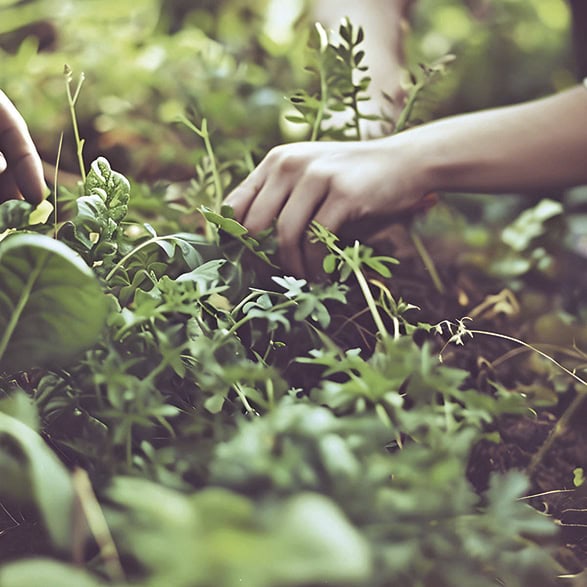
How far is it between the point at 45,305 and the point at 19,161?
0.28m

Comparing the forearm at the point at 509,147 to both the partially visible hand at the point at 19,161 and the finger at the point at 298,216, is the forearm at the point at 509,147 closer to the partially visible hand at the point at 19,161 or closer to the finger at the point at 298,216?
the finger at the point at 298,216

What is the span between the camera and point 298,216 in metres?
0.73

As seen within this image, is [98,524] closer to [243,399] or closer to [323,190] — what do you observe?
[243,399]

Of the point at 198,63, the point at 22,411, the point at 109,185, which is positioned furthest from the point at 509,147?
the point at 198,63

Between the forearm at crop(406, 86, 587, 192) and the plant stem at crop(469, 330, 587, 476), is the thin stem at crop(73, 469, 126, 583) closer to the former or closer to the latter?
the plant stem at crop(469, 330, 587, 476)

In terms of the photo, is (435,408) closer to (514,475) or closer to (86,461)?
(514,475)

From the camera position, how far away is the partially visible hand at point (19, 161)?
0.69 metres

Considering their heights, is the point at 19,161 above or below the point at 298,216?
above

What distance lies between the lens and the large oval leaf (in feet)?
1.53

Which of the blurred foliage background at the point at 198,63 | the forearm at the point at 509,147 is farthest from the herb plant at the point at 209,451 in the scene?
the blurred foliage background at the point at 198,63

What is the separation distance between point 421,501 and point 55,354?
0.29 m

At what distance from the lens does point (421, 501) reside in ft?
1.23

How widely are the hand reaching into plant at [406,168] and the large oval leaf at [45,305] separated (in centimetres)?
29

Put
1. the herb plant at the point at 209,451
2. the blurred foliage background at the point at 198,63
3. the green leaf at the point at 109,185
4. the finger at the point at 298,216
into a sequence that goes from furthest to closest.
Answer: the blurred foliage background at the point at 198,63 < the finger at the point at 298,216 < the green leaf at the point at 109,185 < the herb plant at the point at 209,451
